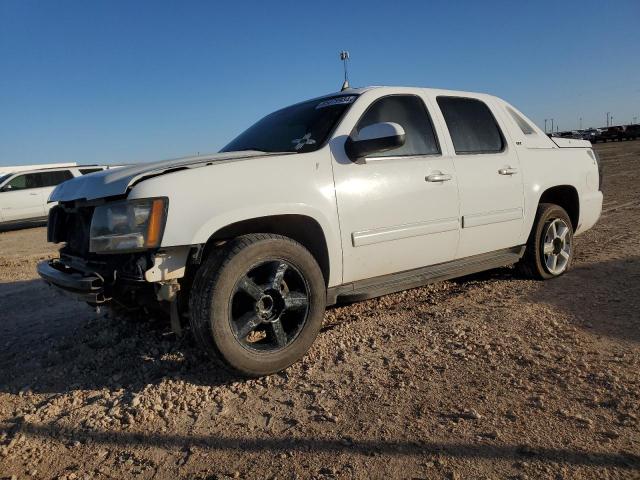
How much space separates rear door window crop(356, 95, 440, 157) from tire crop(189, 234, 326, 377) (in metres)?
1.25

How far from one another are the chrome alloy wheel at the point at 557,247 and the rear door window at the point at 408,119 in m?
1.82

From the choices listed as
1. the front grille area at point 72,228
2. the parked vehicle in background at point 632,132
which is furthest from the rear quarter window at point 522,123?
the parked vehicle in background at point 632,132

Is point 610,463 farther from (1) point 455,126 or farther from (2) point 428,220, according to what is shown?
(1) point 455,126

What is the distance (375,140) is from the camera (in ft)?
10.6

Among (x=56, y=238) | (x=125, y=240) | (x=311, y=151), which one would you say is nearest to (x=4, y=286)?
(x=56, y=238)

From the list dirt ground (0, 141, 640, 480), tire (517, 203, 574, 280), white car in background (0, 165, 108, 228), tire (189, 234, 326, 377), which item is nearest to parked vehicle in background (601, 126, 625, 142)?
white car in background (0, 165, 108, 228)

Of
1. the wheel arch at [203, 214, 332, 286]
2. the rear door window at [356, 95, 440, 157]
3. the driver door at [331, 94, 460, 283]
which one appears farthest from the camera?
the rear door window at [356, 95, 440, 157]

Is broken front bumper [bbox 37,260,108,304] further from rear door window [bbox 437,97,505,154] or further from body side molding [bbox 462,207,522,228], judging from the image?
rear door window [bbox 437,97,505,154]

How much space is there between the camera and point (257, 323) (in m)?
2.93

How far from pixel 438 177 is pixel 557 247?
206 centimetres

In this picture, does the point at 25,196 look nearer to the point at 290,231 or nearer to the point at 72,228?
the point at 72,228

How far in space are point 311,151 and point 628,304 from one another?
9.56 ft

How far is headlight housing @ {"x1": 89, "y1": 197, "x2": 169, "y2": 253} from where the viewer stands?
2.63 meters

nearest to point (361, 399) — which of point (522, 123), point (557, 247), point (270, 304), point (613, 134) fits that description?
point (270, 304)
